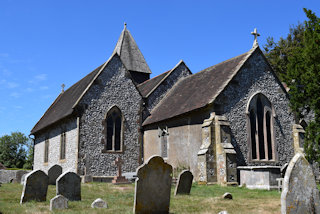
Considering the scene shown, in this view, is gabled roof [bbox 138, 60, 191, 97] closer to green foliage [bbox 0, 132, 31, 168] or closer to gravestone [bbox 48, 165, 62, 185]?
gravestone [bbox 48, 165, 62, 185]

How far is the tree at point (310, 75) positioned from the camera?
1741 centimetres

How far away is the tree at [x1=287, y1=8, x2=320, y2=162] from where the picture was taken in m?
17.4

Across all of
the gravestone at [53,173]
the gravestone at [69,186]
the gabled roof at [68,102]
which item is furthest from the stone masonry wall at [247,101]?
the gabled roof at [68,102]

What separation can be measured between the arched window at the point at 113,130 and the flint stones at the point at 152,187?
13.3 meters

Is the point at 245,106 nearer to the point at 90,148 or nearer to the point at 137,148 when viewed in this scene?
the point at 137,148

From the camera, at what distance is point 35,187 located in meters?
10.5

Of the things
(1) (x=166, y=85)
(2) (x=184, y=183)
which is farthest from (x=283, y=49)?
(2) (x=184, y=183)

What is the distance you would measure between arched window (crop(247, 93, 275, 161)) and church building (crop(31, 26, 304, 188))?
6cm

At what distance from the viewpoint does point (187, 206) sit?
31.1 feet

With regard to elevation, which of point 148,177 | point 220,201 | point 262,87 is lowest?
point 220,201

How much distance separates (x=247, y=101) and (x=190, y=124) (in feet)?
11.3

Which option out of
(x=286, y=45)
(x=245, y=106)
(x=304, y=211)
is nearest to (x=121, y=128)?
(x=245, y=106)

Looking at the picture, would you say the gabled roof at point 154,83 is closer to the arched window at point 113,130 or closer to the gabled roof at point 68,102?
the arched window at point 113,130

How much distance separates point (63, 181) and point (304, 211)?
7275mm
